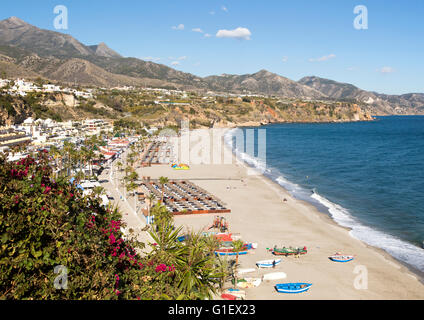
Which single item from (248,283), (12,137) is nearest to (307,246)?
(248,283)

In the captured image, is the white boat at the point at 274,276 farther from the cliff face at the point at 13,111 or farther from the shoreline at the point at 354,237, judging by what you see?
the cliff face at the point at 13,111

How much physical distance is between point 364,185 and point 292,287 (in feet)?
104

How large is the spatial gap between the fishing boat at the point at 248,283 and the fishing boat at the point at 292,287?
1172mm

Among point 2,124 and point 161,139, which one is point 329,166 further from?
point 2,124

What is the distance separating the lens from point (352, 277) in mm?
20609

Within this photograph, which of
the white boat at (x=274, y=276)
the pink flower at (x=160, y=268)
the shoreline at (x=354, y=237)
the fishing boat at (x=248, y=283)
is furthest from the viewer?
the shoreline at (x=354, y=237)

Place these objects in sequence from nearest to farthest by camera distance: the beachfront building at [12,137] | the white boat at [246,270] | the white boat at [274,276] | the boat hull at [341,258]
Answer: the white boat at [274,276], the white boat at [246,270], the boat hull at [341,258], the beachfront building at [12,137]

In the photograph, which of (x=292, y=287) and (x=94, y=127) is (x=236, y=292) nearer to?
(x=292, y=287)

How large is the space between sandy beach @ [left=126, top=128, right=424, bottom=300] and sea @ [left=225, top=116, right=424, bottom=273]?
180cm

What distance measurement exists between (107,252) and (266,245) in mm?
19169

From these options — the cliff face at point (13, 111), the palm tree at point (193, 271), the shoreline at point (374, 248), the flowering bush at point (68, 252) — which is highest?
the cliff face at point (13, 111)

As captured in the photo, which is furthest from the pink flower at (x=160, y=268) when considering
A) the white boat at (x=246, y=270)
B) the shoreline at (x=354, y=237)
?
the shoreline at (x=354, y=237)

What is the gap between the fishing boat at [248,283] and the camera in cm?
1890

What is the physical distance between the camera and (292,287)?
60.7 ft
